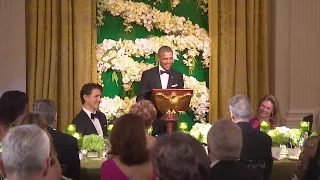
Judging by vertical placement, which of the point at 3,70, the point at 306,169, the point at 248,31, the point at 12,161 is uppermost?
the point at 248,31

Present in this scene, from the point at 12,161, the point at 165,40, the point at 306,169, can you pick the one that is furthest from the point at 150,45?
the point at 12,161

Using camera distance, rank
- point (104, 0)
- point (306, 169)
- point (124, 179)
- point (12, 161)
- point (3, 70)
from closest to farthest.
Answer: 1. point (12, 161)
2. point (124, 179)
3. point (306, 169)
4. point (3, 70)
5. point (104, 0)

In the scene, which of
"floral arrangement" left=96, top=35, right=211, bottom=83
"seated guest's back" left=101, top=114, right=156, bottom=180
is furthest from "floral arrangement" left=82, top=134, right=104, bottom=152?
"floral arrangement" left=96, top=35, right=211, bottom=83

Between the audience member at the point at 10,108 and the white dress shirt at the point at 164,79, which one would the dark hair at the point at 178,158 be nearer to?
the audience member at the point at 10,108

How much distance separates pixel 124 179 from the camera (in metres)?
3.43

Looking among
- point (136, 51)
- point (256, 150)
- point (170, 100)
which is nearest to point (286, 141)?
point (256, 150)

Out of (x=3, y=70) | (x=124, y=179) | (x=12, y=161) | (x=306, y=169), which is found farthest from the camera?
(x=3, y=70)

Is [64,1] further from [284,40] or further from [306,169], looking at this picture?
[306,169]

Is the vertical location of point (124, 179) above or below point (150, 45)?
below

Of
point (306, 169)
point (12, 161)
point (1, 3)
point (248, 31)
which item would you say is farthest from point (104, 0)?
point (12, 161)

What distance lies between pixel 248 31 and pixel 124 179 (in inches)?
202

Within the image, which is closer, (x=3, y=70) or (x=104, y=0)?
(x=3, y=70)

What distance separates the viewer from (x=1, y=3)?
7684 mm

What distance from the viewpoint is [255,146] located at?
169 inches
